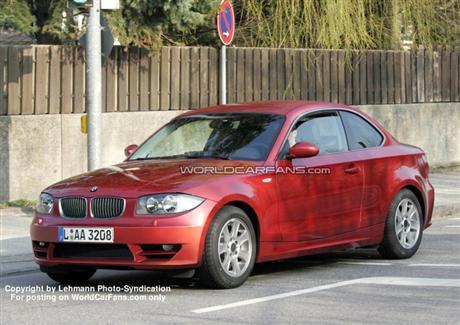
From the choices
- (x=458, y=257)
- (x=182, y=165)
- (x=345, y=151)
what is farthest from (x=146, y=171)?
(x=458, y=257)

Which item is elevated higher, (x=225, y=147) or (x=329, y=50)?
(x=329, y=50)

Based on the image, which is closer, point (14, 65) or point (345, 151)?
point (345, 151)

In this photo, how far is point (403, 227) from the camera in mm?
10898

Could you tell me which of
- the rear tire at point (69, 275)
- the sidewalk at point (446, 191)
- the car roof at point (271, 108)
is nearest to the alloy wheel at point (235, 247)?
the rear tire at point (69, 275)

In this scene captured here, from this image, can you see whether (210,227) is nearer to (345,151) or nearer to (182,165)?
(182,165)

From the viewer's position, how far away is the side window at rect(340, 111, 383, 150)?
10641mm

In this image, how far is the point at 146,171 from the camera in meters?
9.23

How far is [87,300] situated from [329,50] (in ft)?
42.7

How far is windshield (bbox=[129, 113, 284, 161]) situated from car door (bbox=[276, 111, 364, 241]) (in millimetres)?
209

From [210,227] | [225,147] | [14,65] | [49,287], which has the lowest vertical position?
[49,287]

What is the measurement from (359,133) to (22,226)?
4779 mm

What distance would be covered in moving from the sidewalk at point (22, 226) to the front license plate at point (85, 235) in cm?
173

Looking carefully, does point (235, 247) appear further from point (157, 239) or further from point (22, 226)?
point (22, 226)

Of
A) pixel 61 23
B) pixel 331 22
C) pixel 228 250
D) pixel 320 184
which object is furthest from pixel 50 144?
pixel 228 250
